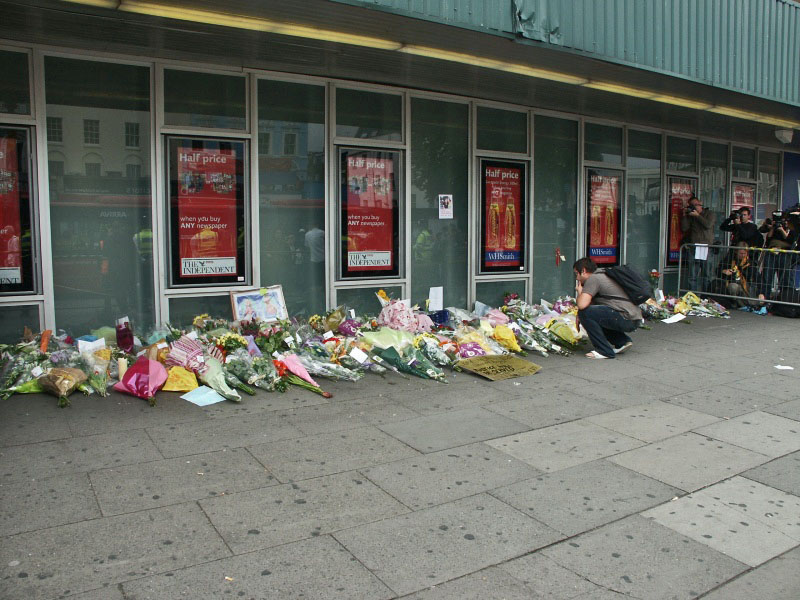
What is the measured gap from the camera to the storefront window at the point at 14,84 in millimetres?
6957

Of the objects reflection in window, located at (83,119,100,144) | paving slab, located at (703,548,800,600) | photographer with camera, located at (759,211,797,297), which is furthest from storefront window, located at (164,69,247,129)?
photographer with camera, located at (759,211,797,297)

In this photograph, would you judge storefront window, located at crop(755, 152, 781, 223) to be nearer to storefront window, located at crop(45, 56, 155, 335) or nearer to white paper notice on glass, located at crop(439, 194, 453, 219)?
white paper notice on glass, located at crop(439, 194, 453, 219)

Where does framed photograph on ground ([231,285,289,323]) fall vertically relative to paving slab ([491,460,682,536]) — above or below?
above

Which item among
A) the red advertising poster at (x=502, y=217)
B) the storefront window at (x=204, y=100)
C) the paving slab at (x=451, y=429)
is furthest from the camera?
the red advertising poster at (x=502, y=217)

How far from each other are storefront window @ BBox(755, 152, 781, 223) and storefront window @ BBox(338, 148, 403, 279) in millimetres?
9658

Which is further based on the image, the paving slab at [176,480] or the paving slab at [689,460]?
the paving slab at [689,460]

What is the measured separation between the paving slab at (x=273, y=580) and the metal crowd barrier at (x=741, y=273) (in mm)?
10740

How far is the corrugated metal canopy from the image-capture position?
6.22 metres

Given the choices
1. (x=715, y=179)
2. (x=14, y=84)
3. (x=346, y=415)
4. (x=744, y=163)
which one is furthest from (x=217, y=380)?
(x=744, y=163)

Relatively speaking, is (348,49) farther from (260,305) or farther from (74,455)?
(74,455)

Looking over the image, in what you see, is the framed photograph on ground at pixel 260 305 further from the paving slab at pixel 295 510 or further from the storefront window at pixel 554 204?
the storefront window at pixel 554 204

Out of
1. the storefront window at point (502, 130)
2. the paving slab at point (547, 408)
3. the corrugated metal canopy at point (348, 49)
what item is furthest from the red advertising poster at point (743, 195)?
the paving slab at point (547, 408)

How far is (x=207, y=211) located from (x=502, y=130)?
15.5ft

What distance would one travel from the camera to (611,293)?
8492mm
